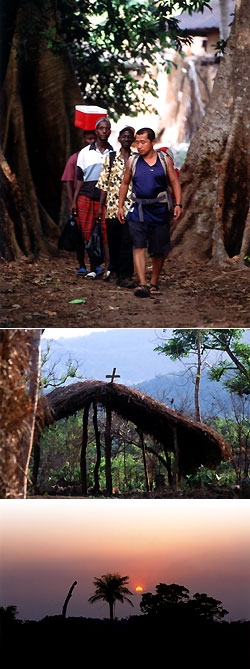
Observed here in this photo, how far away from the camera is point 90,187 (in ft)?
24.3

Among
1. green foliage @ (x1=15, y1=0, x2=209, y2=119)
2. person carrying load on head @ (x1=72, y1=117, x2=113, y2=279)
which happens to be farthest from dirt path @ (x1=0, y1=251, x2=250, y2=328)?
green foliage @ (x1=15, y1=0, x2=209, y2=119)

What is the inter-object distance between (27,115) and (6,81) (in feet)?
1.41

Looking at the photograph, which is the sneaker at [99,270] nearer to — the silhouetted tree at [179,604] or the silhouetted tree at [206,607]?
the silhouetted tree at [179,604]

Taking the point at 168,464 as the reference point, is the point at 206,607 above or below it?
below

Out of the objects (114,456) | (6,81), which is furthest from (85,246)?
(6,81)

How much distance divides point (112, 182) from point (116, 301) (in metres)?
0.99

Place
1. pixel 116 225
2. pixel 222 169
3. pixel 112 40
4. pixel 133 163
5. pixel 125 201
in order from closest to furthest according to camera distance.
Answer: pixel 133 163 → pixel 125 201 → pixel 116 225 → pixel 222 169 → pixel 112 40

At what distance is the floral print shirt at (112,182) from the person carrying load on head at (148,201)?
14 centimetres

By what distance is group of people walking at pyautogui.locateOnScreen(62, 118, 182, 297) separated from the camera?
6.90 meters

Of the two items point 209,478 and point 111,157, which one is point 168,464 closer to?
point 209,478

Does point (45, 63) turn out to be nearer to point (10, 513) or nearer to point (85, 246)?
point (85, 246)

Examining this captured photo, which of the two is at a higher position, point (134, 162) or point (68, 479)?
point (134, 162)

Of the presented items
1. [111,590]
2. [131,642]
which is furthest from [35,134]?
[131,642]

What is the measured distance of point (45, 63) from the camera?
9445 millimetres
